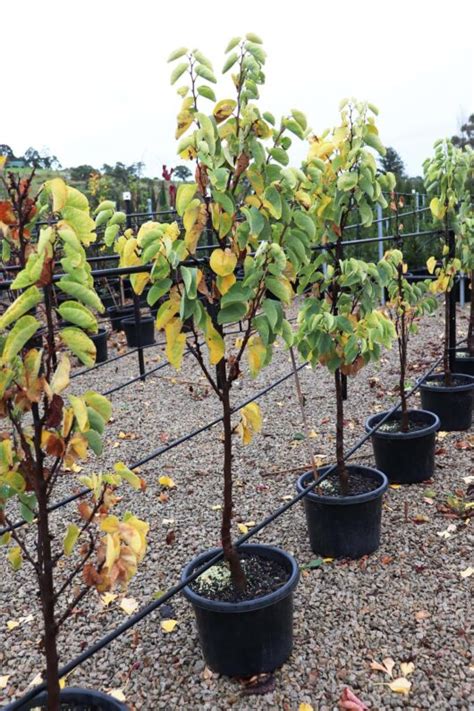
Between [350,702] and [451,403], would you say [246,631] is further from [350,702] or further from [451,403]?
[451,403]

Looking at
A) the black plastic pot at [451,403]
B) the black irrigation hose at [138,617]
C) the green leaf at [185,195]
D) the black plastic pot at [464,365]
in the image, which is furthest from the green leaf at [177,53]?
the black plastic pot at [464,365]

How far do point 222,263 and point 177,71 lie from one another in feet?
1.94

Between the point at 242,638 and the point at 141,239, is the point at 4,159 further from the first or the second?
the point at 242,638

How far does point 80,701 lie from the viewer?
1.80m

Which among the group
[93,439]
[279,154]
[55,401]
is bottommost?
[93,439]

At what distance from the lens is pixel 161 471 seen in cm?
422

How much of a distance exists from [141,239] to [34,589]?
6.15 ft

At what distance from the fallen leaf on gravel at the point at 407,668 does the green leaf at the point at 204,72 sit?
2.08m

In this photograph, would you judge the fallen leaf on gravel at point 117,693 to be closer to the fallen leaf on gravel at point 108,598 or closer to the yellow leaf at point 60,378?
the fallen leaf on gravel at point 108,598

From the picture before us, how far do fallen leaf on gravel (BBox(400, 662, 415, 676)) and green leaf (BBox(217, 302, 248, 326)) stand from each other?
4.53ft

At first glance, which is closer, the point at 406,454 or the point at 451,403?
the point at 406,454

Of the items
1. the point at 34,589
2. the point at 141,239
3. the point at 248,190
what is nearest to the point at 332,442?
the point at 34,589

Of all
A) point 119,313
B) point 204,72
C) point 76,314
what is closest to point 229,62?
point 204,72

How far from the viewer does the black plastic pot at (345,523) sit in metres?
2.95
